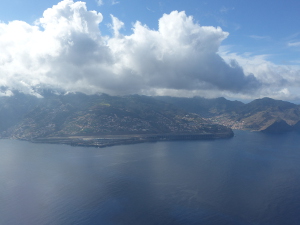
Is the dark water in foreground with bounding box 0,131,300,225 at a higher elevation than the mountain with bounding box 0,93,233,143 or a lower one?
lower

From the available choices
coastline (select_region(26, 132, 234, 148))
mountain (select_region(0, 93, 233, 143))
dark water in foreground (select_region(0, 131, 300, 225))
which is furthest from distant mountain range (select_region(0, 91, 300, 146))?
dark water in foreground (select_region(0, 131, 300, 225))

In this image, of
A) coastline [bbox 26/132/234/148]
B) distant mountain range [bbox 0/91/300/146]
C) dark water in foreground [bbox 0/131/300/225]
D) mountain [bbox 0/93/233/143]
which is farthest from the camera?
distant mountain range [bbox 0/91/300/146]

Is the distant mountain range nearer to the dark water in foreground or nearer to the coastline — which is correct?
the coastline

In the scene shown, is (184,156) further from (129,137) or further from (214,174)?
(129,137)

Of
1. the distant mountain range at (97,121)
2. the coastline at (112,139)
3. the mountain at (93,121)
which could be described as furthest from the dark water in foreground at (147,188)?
the distant mountain range at (97,121)

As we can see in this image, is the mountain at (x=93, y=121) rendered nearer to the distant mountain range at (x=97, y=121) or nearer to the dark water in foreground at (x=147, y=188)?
the distant mountain range at (x=97, y=121)
